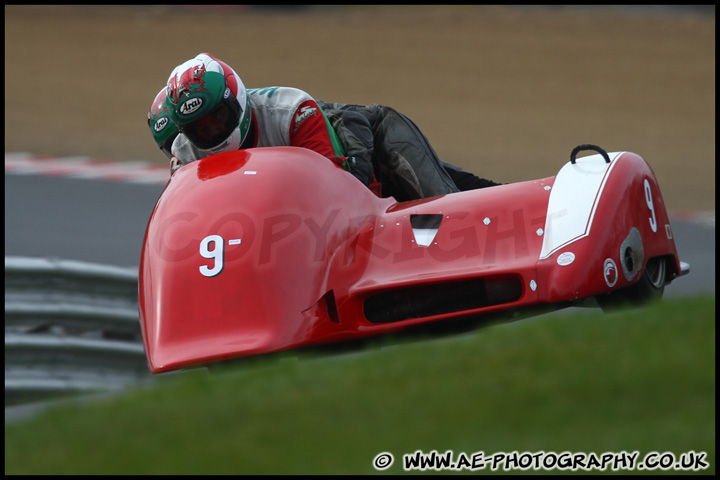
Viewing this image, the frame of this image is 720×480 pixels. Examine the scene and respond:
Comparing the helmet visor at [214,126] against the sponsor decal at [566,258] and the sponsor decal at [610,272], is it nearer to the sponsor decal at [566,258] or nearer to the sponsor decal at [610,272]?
the sponsor decal at [566,258]

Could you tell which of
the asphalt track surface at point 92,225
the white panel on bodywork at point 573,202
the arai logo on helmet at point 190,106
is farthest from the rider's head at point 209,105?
the asphalt track surface at point 92,225

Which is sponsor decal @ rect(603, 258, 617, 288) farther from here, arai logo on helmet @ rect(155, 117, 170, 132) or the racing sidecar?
arai logo on helmet @ rect(155, 117, 170, 132)

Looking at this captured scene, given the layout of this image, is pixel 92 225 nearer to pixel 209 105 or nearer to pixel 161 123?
pixel 161 123

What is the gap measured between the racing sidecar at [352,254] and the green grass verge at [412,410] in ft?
1.35

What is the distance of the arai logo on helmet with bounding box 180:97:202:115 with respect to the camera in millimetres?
5121

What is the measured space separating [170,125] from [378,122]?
1.13 m

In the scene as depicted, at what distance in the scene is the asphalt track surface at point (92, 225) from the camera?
299 inches

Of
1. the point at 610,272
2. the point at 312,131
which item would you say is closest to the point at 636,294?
the point at 610,272

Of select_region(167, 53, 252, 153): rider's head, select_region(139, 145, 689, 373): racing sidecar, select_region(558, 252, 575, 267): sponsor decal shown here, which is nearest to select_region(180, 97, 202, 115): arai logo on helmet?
select_region(167, 53, 252, 153): rider's head

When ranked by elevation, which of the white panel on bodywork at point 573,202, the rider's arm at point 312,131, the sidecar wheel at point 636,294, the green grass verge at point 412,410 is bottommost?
the sidecar wheel at point 636,294

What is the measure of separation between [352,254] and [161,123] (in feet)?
6.66

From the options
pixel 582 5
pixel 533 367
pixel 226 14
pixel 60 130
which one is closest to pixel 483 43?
pixel 582 5

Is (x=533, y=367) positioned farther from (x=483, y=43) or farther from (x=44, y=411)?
(x=483, y=43)

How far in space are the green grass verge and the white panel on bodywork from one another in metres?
0.59
